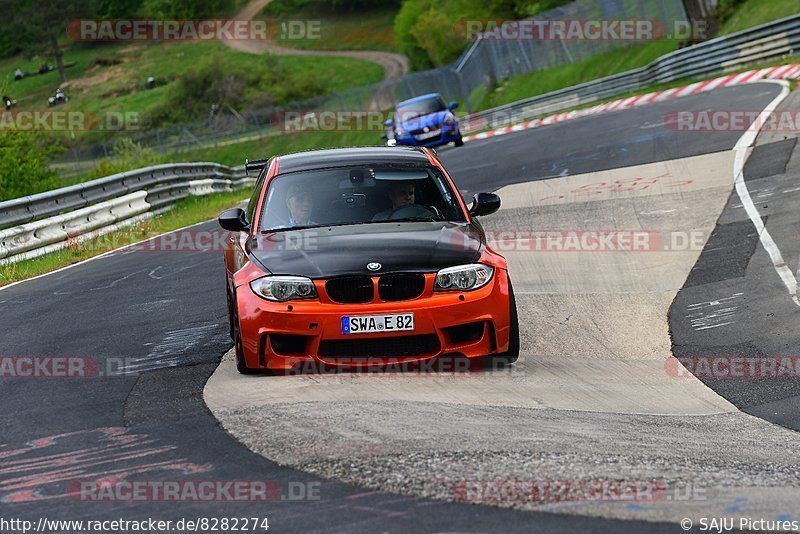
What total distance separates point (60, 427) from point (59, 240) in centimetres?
1214

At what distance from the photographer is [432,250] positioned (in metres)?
8.03

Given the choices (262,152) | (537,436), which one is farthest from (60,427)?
(262,152)

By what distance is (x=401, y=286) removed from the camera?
7.81 m

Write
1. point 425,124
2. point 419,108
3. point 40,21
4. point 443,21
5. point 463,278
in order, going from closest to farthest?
1. point 463,278
2. point 425,124
3. point 419,108
4. point 443,21
5. point 40,21

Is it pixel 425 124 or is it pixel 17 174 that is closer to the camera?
pixel 425 124

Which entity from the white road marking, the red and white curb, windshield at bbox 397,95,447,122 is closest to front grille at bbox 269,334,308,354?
the white road marking

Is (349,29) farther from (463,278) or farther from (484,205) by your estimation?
(463,278)

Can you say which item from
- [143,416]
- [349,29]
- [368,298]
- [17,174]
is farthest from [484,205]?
[349,29]

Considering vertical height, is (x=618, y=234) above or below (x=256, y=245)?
below

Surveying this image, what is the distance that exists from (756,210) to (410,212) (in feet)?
21.5

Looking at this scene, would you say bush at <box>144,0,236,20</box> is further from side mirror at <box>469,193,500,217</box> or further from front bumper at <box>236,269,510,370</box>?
front bumper at <box>236,269,510,370</box>

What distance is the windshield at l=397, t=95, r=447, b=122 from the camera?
33906mm

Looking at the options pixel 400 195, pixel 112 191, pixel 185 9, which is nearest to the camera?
pixel 400 195

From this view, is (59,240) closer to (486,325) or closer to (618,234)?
(618,234)
